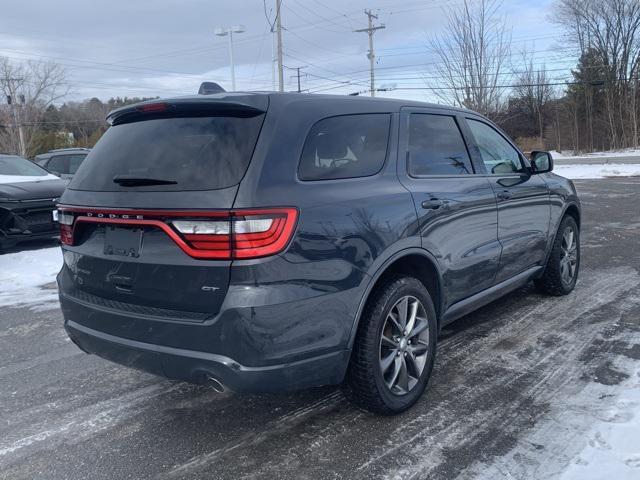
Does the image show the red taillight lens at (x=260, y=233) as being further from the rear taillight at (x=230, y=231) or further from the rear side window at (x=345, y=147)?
the rear side window at (x=345, y=147)

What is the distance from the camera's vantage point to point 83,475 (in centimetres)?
276

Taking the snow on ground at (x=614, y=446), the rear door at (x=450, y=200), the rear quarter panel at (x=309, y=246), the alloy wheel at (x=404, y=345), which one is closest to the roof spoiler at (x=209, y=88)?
the rear quarter panel at (x=309, y=246)

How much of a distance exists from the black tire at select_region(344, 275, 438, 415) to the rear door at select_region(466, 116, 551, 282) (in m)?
1.22

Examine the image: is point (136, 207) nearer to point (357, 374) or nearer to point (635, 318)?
point (357, 374)

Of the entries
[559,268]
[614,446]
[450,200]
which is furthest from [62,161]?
[614,446]

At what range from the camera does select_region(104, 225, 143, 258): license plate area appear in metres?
2.73

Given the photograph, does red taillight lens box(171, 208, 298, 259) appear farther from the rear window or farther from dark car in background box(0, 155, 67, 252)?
dark car in background box(0, 155, 67, 252)

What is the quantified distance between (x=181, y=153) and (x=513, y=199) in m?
2.85

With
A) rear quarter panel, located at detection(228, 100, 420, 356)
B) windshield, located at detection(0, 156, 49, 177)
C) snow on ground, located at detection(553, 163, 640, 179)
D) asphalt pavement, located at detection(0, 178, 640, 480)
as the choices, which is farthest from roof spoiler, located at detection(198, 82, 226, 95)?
snow on ground, located at detection(553, 163, 640, 179)

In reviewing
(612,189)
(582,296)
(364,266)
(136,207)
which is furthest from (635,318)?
(612,189)

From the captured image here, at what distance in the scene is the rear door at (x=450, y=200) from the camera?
345cm

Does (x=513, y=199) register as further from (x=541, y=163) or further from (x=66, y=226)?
(x=66, y=226)

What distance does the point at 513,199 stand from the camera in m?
4.47

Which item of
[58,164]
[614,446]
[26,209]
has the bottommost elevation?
[614,446]
